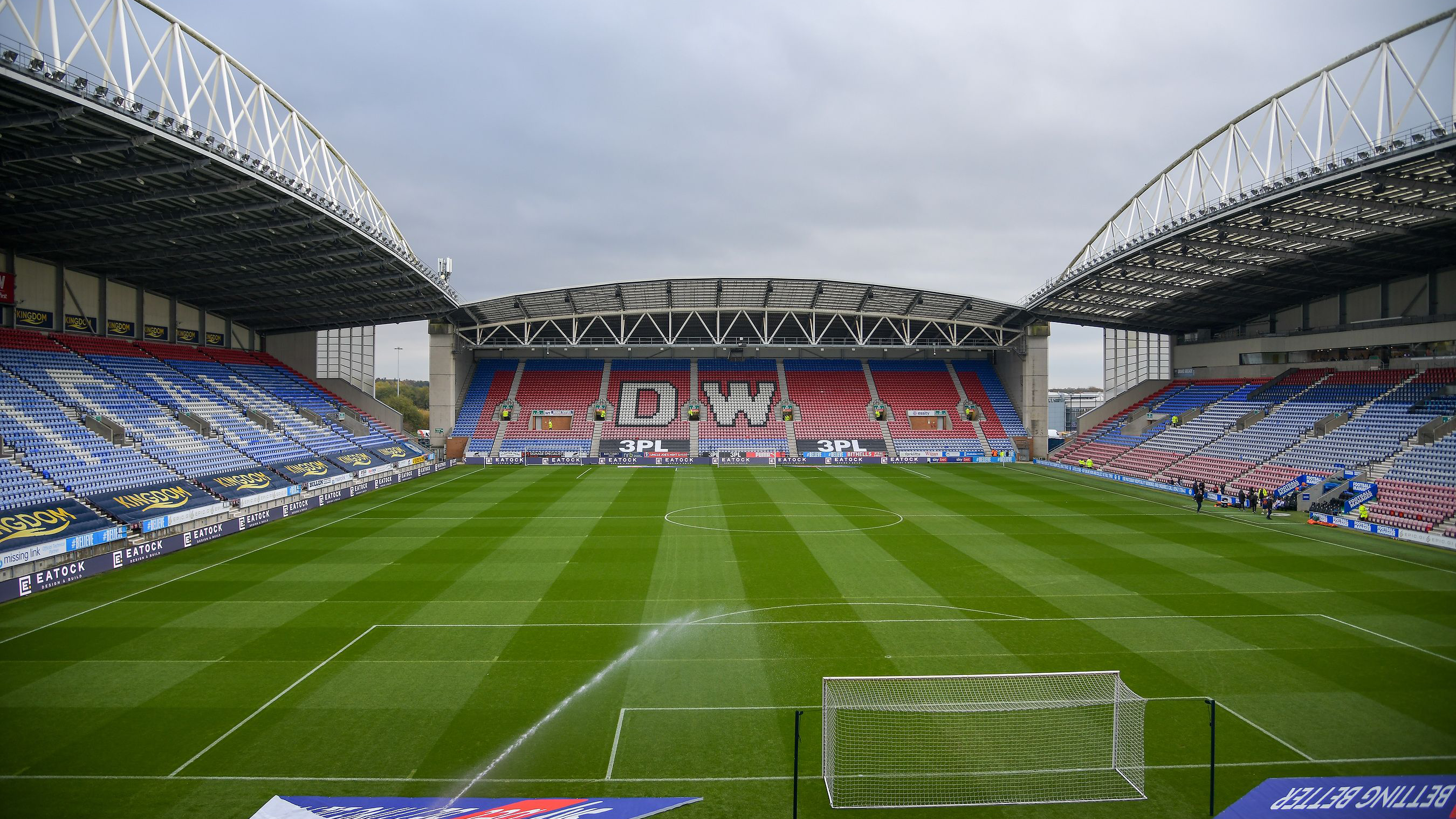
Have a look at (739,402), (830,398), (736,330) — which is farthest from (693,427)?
(830,398)

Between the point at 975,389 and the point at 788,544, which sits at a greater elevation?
the point at 975,389

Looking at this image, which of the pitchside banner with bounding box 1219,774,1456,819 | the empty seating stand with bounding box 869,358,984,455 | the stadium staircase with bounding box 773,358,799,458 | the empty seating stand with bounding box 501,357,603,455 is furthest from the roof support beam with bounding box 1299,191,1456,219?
the empty seating stand with bounding box 501,357,603,455

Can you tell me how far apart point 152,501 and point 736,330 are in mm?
39405

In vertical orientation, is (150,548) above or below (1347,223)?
below

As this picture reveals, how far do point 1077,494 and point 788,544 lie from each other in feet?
60.3

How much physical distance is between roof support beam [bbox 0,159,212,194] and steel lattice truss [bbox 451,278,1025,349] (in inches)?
998

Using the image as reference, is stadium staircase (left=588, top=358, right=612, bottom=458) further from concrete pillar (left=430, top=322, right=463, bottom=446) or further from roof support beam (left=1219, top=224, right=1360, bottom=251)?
roof support beam (left=1219, top=224, right=1360, bottom=251)

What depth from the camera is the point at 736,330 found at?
55.6 meters

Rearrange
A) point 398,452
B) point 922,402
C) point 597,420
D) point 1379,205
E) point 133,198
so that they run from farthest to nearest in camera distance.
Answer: point 922,402 → point 597,420 → point 398,452 → point 1379,205 → point 133,198

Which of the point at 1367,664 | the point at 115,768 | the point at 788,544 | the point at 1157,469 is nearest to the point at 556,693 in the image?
the point at 115,768

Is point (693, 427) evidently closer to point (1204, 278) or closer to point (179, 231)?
point (179, 231)

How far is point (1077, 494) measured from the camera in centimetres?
3272

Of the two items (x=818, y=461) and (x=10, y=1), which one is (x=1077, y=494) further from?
(x=10, y=1)

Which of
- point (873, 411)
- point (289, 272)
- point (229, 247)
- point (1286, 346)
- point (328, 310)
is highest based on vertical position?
point (229, 247)
